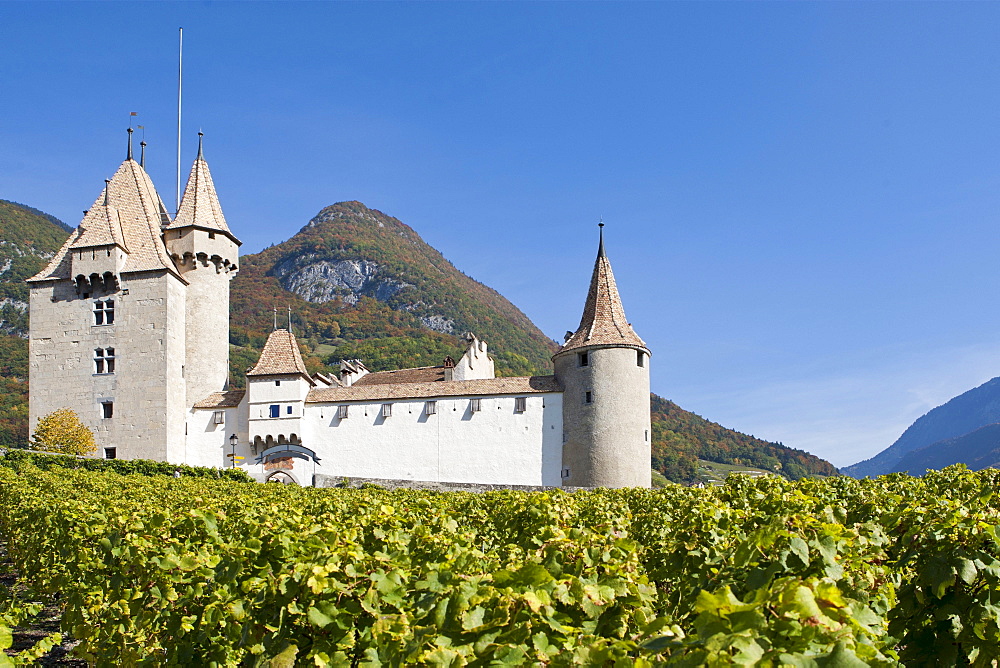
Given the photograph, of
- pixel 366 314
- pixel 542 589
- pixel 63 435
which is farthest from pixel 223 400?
pixel 366 314

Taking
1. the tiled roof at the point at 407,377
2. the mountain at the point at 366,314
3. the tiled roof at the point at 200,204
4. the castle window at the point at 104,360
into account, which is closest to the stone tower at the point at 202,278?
the tiled roof at the point at 200,204

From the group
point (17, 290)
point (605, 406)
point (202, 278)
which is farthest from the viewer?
point (17, 290)

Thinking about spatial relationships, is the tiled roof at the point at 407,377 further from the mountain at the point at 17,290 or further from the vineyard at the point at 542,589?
the vineyard at the point at 542,589

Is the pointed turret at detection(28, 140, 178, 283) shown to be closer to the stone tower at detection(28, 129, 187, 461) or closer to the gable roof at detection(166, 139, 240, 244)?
the stone tower at detection(28, 129, 187, 461)

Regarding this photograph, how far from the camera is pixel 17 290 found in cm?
9488

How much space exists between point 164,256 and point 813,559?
43.1 m

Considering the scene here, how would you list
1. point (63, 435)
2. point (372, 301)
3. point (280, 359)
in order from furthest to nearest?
1. point (372, 301)
2. point (280, 359)
3. point (63, 435)

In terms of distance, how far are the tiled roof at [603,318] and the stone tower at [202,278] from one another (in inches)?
746

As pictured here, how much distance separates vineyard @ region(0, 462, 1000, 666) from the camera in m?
2.80

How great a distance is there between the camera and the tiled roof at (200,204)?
4444 centimetres

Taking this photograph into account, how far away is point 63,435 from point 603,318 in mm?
26708

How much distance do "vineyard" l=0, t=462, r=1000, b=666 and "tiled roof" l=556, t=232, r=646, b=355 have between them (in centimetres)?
2854

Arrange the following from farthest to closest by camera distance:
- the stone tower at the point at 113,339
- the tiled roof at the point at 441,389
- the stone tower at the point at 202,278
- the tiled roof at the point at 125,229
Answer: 1. the stone tower at the point at 202,278
2. the tiled roof at the point at 125,229
3. the stone tower at the point at 113,339
4. the tiled roof at the point at 441,389

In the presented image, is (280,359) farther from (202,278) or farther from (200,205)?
(200,205)
